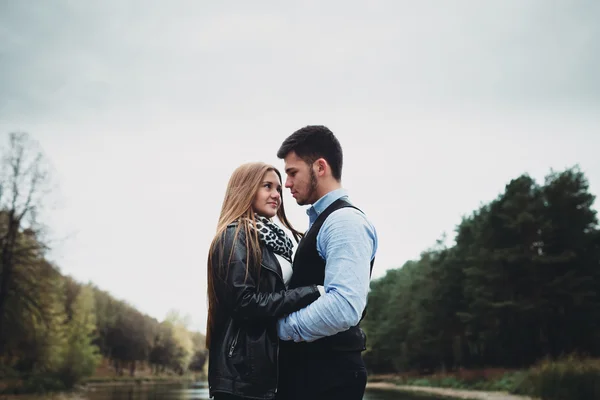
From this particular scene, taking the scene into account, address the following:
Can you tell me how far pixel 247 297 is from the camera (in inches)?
114

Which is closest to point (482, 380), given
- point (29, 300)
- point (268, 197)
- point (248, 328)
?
point (29, 300)

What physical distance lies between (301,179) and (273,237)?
0.34 metres

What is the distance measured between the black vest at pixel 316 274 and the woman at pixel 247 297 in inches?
4.5

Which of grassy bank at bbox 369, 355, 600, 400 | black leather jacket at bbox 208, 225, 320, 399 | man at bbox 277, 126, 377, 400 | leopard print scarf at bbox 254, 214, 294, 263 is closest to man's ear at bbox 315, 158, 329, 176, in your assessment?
man at bbox 277, 126, 377, 400

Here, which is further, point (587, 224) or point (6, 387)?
point (587, 224)

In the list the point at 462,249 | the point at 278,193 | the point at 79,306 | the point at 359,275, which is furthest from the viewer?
the point at 79,306

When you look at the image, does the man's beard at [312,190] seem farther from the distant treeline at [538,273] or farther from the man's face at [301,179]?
the distant treeline at [538,273]

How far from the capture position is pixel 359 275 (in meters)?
2.83

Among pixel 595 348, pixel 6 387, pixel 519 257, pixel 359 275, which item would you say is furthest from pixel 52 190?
pixel 595 348

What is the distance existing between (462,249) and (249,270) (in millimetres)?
45939

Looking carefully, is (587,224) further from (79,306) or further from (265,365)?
(79,306)

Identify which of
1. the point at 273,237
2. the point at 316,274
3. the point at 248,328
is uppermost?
the point at 273,237

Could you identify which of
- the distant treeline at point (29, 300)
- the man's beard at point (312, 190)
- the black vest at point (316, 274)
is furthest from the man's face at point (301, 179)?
the distant treeline at point (29, 300)

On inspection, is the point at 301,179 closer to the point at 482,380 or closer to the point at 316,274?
the point at 316,274
